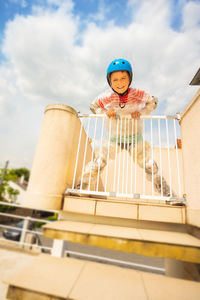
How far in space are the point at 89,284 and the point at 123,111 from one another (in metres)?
2.26

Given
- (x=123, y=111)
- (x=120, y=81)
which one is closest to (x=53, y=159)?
(x=123, y=111)

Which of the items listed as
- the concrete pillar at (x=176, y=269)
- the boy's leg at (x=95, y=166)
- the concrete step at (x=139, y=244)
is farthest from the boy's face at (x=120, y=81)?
the concrete pillar at (x=176, y=269)

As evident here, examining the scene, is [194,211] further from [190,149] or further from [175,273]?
[175,273]

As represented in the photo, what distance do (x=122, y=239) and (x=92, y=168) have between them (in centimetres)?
121

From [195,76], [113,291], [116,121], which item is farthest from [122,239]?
[195,76]

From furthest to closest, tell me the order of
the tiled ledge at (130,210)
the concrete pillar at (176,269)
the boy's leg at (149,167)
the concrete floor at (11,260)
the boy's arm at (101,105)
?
the boy's arm at (101,105)
the concrete floor at (11,260)
the boy's leg at (149,167)
the concrete pillar at (176,269)
the tiled ledge at (130,210)

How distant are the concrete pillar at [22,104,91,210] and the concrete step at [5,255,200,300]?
2.33 feet

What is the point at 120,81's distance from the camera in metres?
2.29

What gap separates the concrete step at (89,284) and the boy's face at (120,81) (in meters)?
2.38

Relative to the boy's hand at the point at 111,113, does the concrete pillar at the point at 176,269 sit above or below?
A: below

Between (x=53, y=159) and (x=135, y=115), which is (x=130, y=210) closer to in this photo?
(x=53, y=159)

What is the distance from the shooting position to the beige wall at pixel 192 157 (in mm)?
1519

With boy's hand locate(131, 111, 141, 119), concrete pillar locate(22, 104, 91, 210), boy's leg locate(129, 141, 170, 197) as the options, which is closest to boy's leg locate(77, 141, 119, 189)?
concrete pillar locate(22, 104, 91, 210)

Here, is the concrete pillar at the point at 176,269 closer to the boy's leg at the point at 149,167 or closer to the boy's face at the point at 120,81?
the boy's leg at the point at 149,167
